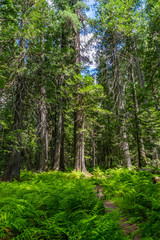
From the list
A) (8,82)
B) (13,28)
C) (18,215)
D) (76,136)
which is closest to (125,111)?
(76,136)

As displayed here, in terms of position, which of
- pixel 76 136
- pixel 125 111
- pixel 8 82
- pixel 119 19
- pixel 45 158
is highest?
pixel 119 19

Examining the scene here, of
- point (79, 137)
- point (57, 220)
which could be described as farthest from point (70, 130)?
point (57, 220)

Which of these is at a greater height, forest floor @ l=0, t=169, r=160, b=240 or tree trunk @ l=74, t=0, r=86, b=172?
tree trunk @ l=74, t=0, r=86, b=172

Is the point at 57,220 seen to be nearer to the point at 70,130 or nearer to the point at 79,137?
the point at 79,137

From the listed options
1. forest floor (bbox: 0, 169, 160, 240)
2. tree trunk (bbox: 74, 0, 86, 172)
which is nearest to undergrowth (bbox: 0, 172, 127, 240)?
forest floor (bbox: 0, 169, 160, 240)

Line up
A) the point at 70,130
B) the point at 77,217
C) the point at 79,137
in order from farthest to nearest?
1. the point at 70,130
2. the point at 79,137
3. the point at 77,217

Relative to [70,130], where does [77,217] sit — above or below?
below

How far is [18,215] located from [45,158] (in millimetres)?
8361

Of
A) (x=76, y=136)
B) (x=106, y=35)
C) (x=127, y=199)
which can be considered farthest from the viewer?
(x=106, y=35)

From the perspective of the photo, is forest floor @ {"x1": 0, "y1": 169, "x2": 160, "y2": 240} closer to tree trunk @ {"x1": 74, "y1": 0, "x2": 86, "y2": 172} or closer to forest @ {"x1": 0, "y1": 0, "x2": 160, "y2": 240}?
forest @ {"x1": 0, "y1": 0, "x2": 160, "y2": 240}

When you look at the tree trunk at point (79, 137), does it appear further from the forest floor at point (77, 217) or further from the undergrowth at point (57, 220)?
the undergrowth at point (57, 220)

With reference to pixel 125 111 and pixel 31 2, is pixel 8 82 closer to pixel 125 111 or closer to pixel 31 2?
pixel 31 2

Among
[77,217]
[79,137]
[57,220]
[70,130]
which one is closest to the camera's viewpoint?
[57,220]

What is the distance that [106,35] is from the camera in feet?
38.1
